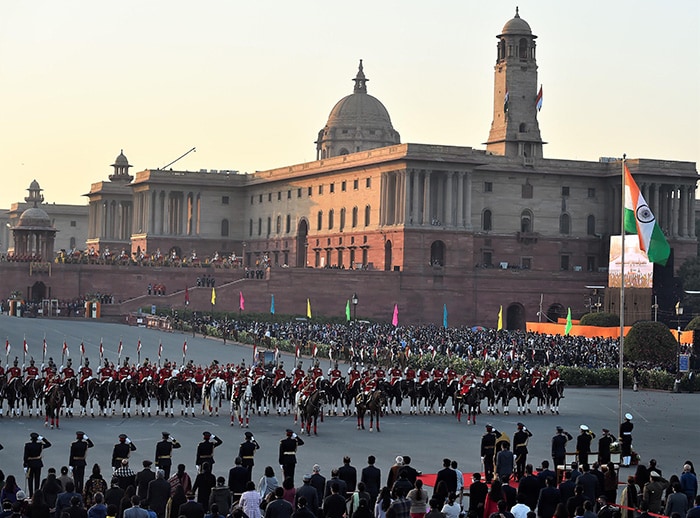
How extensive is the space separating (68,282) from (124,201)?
46.9 m

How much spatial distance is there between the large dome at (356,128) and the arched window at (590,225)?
1151 inches

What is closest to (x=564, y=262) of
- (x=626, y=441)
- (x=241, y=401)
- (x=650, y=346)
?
(x=650, y=346)

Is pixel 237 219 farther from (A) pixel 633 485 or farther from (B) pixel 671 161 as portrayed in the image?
(A) pixel 633 485

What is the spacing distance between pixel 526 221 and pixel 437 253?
394 inches

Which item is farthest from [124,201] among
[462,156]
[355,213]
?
[462,156]

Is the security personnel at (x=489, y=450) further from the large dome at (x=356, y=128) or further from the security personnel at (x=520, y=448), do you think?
the large dome at (x=356, y=128)

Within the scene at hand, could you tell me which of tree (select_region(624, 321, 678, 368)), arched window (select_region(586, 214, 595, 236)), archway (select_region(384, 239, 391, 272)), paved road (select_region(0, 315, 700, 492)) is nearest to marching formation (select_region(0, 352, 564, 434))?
paved road (select_region(0, 315, 700, 492))

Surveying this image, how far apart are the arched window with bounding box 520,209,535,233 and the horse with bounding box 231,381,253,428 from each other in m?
69.3

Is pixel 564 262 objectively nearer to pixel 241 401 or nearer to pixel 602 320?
pixel 602 320

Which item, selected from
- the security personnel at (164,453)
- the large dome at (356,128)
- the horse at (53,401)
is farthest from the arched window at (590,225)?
the security personnel at (164,453)

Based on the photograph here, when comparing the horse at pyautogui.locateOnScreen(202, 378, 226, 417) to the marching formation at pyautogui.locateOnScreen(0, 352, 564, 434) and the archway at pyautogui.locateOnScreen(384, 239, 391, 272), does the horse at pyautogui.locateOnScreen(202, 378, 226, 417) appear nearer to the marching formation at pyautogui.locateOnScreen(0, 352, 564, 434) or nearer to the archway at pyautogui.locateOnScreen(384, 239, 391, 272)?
the marching formation at pyautogui.locateOnScreen(0, 352, 564, 434)

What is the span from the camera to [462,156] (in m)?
105

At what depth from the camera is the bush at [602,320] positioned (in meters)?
82.6

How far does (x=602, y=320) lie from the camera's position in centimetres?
8281
